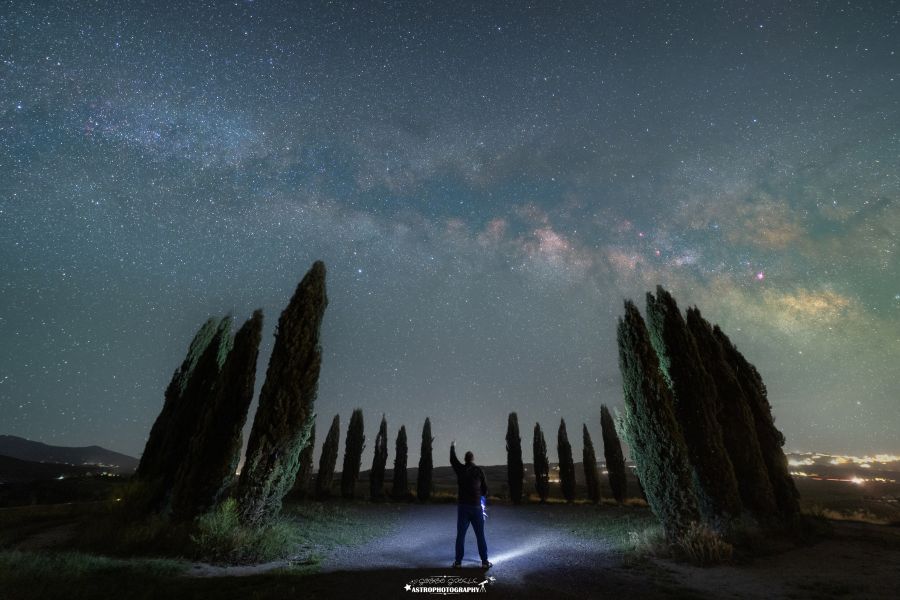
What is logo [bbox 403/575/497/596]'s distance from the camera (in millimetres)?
6020

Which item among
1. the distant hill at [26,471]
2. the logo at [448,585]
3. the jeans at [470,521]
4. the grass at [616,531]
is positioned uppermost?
the jeans at [470,521]

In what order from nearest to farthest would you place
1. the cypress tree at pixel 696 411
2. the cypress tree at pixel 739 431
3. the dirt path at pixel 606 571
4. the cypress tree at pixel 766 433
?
the dirt path at pixel 606 571, the cypress tree at pixel 696 411, the cypress tree at pixel 739 431, the cypress tree at pixel 766 433

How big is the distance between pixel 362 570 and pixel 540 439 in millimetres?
29864

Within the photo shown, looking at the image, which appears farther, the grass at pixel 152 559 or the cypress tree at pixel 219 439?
the cypress tree at pixel 219 439

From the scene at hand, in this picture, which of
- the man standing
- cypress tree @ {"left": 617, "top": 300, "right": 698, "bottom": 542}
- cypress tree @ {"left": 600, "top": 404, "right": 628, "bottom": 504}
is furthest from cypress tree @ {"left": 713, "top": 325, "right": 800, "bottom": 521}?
cypress tree @ {"left": 600, "top": 404, "right": 628, "bottom": 504}

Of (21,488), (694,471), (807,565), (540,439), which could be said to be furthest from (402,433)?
(807,565)

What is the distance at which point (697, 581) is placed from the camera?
7.73 metres

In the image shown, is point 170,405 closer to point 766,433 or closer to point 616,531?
point 616,531

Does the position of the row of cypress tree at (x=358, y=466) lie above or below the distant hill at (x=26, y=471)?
above

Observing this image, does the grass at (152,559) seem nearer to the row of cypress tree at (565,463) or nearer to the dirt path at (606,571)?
the dirt path at (606,571)

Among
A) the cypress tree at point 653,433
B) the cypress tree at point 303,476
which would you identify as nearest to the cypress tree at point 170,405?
the cypress tree at point 303,476

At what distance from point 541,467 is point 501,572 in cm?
A: 2742

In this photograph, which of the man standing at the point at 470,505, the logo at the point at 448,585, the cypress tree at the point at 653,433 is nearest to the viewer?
the logo at the point at 448,585

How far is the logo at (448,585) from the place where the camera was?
602cm
